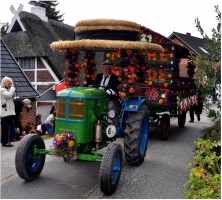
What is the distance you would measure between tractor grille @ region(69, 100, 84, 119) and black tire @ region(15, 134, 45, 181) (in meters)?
0.73

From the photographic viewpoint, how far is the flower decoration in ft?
14.1

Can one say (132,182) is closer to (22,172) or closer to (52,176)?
(52,176)

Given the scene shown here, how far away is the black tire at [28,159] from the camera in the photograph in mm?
4340

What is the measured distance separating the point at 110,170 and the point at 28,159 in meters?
1.38

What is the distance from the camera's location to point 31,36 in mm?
20453

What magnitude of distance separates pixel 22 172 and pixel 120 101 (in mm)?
2298

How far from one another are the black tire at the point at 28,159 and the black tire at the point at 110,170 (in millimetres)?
1227

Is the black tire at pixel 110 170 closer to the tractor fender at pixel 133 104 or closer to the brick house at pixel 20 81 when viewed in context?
the tractor fender at pixel 133 104

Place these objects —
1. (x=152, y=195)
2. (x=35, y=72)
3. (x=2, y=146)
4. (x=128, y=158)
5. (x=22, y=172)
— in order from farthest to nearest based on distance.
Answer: (x=35, y=72)
(x=2, y=146)
(x=128, y=158)
(x=22, y=172)
(x=152, y=195)

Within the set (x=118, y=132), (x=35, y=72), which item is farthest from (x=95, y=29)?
Result: (x=35, y=72)

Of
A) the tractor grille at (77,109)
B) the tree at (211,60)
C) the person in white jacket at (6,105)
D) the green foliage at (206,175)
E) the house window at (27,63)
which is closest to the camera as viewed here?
the green foliage at (206,175)

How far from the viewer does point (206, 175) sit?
11.1 feet

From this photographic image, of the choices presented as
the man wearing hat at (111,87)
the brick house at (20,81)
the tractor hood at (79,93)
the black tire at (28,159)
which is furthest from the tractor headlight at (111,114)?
the brick house at (20,81)

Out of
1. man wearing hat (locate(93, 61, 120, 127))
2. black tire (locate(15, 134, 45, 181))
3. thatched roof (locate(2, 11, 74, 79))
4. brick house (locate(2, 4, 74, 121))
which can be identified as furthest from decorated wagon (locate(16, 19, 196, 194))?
thatched roof (locate(2, 11, 74, 79))
